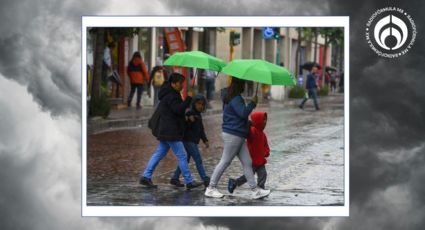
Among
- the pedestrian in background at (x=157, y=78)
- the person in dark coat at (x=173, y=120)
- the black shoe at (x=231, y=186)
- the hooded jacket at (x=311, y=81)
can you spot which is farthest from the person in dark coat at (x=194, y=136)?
the hooded jacket at (x=311, y=81)

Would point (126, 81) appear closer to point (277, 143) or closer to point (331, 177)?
point (277, 143)

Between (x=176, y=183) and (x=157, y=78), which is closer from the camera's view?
(x=176, y=183)

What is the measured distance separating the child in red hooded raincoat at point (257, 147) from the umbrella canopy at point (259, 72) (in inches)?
28.3

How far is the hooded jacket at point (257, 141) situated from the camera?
10727mm

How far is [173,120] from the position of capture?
1097 cm

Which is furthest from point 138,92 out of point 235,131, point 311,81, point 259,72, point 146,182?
point 259,72

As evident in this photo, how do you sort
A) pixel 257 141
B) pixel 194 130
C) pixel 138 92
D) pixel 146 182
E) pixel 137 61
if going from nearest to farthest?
pixel 257 141 → pixel 146 182 → pixel 194 130 → pixel 138 92 → pixel 137 61

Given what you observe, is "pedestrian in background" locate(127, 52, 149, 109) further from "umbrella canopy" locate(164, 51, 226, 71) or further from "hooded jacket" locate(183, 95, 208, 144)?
"umbrella canopy" locate(164, 51, 226, 71)

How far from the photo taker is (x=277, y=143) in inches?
685

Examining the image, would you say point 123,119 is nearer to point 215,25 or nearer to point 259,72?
point 259,72

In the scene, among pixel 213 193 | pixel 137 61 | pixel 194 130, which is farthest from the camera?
pixel 137 61

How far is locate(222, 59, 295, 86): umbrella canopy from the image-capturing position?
32.8 feet

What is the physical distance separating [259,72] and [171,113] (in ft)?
4.41

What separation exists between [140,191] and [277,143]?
6770mm
